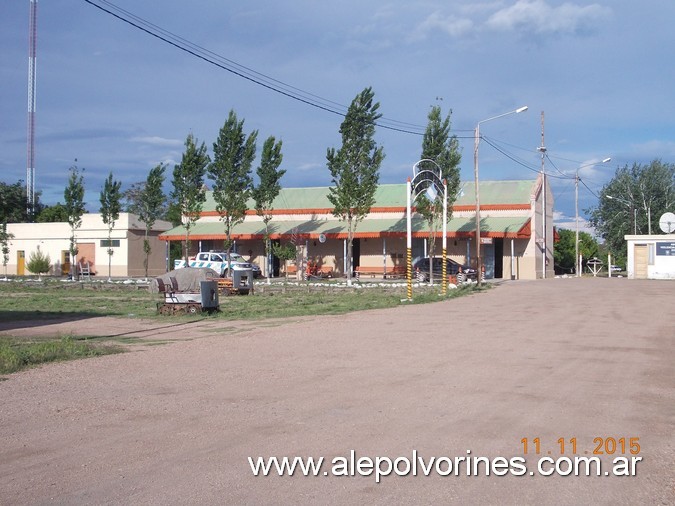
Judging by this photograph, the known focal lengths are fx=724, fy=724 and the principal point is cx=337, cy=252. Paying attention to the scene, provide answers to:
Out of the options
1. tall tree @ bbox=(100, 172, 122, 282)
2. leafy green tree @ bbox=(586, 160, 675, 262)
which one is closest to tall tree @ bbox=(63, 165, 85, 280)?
tall tree @ bbox=(100, 172, 122, 282)

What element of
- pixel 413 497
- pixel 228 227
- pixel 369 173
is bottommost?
pixel 413 497

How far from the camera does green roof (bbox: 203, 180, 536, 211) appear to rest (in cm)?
5178

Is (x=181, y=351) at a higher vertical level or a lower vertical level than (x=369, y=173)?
lower

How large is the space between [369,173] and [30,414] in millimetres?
37728

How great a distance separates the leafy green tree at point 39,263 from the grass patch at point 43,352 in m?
51.1

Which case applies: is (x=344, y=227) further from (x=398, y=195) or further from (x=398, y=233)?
(x=398, y=233)

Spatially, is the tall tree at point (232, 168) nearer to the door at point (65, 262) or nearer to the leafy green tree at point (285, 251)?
the leafy green tree at point (285, 251)

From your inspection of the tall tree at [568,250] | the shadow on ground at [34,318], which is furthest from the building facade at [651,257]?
the shadow on ground at [34,318]

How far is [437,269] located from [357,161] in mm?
8500

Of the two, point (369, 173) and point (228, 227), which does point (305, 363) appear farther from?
point (228, 227)

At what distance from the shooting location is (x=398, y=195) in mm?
55062

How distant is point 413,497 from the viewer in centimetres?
591

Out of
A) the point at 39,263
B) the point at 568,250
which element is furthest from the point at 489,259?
the point at 39,263

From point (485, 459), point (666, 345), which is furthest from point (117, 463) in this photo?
point (666, 345)
